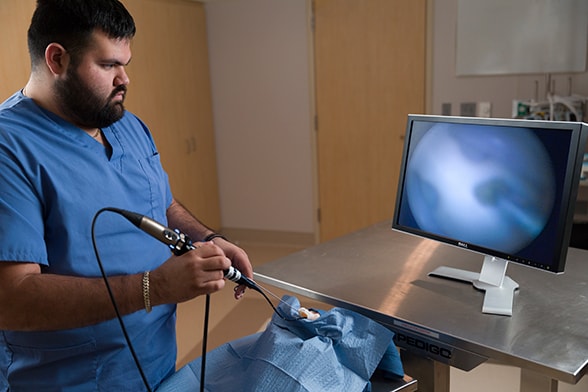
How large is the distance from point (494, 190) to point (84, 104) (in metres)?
0.99

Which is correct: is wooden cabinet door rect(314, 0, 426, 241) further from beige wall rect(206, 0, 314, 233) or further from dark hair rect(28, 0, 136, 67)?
dark hair rect(28, 0, 136, 67)

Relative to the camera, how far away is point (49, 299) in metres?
1.09

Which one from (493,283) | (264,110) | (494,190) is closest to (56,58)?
(494,190)

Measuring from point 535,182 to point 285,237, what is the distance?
11.2 feet

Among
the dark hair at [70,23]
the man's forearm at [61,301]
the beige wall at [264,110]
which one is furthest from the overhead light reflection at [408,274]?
the beige wall at [264,110]

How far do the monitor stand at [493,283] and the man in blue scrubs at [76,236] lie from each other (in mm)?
603

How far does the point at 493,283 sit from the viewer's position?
4.77 ft

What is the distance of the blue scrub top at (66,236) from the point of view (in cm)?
114

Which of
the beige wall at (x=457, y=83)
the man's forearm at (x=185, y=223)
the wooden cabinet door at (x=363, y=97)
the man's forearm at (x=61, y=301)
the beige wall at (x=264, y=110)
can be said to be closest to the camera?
the man's forearm at (x=61, y=301)

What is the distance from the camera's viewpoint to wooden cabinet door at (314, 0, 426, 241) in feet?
12.8

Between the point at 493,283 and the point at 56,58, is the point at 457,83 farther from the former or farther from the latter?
the point at 56,58

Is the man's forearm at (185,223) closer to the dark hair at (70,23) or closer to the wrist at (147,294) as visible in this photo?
the wrist at (147,294)

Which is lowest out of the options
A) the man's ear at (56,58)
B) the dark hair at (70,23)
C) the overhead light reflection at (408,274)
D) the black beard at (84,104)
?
the overhead light reflection at (408,274)

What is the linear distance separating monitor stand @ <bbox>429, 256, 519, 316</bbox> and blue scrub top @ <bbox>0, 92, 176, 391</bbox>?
810 millimetres
